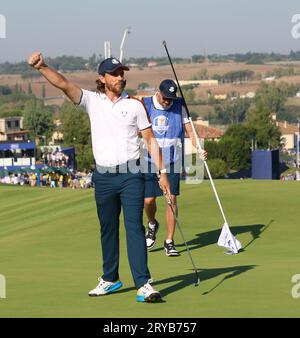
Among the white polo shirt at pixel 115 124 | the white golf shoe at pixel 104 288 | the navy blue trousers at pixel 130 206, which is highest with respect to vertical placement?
the white polo shirt at pixel 115 124

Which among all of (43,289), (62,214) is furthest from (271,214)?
(43,289)

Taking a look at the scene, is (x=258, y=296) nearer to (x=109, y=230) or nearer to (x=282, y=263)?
(x=109, y=230)

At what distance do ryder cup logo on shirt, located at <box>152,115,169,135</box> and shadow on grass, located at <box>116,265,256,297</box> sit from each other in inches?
110

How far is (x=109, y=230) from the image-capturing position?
902 centimetres

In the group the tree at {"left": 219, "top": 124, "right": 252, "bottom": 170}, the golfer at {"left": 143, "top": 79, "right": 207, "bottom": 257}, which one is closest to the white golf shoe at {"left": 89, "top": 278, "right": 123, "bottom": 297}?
the golfer at {"left": 143, "top": 79, "right": 207, "bottom": 257}

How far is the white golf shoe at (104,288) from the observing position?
8922mm

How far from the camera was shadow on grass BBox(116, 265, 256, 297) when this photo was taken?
30.2ft

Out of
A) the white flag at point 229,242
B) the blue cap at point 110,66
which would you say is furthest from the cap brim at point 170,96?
the blue cap at point 110,66

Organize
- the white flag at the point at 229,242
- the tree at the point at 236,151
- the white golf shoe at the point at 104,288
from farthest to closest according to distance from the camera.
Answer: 1. the tree at the point at 236,151
2. the white flag at the point at 229,242
3. the white golf shoe at the point at 104,288

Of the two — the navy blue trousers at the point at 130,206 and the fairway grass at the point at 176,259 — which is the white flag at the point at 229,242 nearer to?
the fairway grass at the point at 176,259

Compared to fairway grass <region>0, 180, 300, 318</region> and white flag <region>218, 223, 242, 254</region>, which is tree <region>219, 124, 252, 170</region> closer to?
fairway grass <region>0, 180, 300, 318</region>

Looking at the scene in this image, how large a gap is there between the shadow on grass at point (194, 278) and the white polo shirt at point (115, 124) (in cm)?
125

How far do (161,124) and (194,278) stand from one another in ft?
12.0
